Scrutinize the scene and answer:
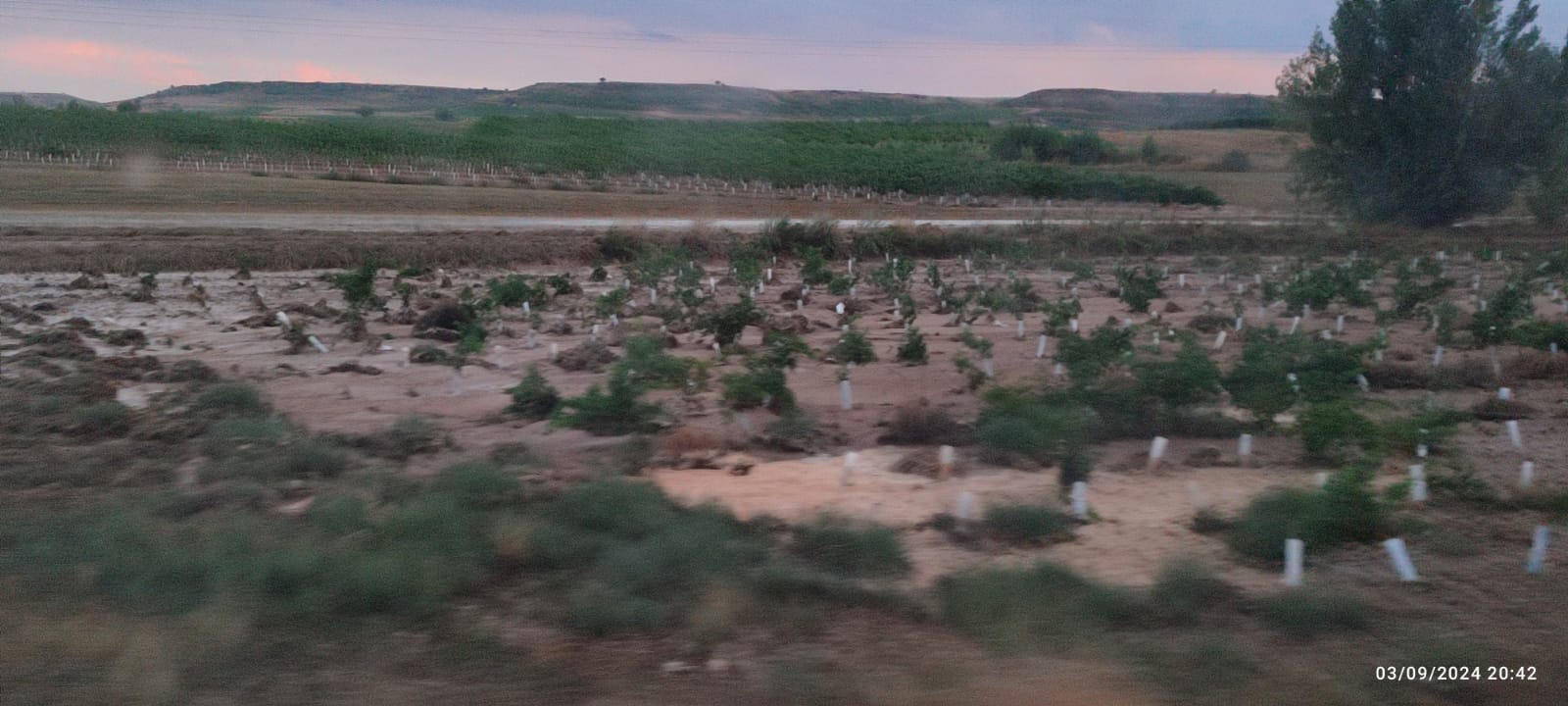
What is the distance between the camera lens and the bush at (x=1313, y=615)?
24.0 feet

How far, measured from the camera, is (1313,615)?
24.2 ft

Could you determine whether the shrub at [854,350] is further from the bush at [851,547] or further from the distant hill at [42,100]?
the distant hill at [42,100]

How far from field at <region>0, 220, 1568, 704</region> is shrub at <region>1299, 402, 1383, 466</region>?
5cm

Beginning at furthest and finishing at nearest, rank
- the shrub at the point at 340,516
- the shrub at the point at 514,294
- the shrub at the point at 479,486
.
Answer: the shrub at the point at 514,294 < the shrub at the point at 479,486 < the shrub at the point at 340,516

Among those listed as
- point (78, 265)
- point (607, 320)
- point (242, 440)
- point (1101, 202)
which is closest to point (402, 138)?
point (1101, 202)

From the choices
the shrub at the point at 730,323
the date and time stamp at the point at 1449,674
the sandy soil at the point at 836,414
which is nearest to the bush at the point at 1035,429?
the sandy soil at the point at 836,414

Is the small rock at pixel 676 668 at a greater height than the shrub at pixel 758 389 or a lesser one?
lesser

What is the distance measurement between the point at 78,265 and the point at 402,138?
148ft

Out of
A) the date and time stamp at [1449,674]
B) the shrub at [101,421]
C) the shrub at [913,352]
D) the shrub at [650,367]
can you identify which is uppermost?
the shrub at [650,367]

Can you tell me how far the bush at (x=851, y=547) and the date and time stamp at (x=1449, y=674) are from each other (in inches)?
126

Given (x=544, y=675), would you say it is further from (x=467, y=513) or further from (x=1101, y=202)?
(x=1101, y=202)

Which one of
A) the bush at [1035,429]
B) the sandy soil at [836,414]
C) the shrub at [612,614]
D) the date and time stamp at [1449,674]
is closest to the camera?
the date and time stamp at [1449,674]

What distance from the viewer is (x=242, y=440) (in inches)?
469

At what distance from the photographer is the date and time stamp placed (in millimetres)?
6359
